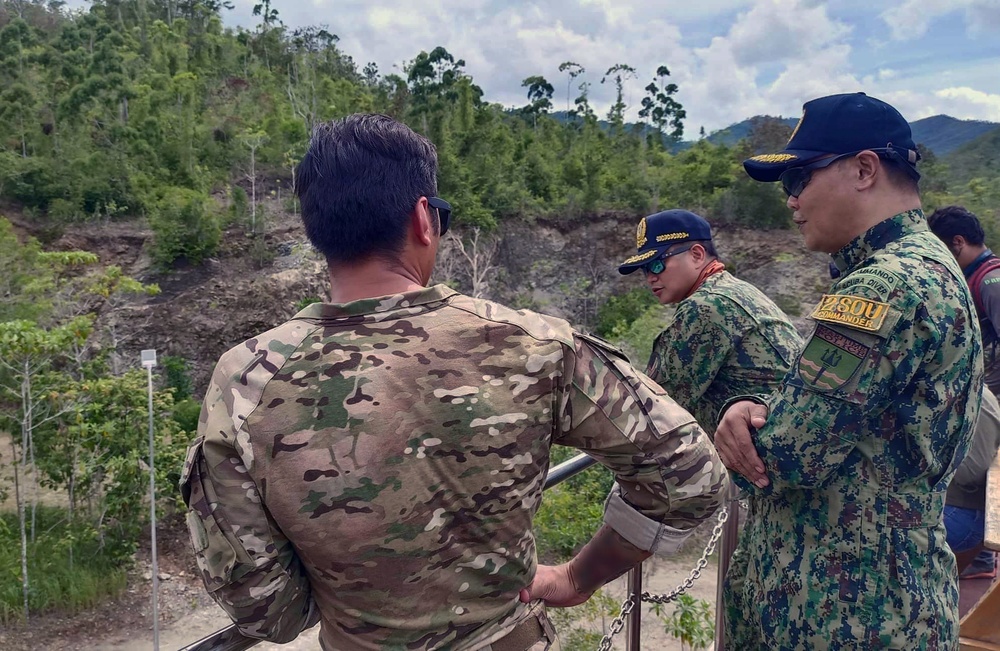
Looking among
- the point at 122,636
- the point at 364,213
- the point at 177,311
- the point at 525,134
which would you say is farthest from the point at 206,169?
the point at 364,213

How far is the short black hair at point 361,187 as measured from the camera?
1.06m

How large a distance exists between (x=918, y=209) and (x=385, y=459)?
132cm

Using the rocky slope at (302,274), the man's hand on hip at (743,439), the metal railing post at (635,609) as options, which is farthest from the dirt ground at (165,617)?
the man's hand on hip at (743,439)

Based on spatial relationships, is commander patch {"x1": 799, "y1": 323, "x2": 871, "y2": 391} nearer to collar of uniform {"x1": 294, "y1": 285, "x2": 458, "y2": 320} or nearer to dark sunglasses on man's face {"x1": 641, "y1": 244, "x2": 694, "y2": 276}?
collar of uniform {"x1": 294, "y1": 285, "x2": 458, "y2": 320}

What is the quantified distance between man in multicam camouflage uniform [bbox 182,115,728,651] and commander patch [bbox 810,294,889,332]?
0.47 meters

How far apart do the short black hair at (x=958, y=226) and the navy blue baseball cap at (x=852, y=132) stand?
206 centimetres

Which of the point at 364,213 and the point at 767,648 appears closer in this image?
the point at 364,213

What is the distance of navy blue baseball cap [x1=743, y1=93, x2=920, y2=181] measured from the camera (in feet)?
4.92

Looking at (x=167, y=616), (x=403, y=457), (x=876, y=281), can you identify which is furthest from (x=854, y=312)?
(x=167, y=616)

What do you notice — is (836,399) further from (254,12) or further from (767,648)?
(254,12)

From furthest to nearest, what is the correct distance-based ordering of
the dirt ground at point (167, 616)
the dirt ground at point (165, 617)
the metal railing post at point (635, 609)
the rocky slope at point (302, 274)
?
1. the rocky slope at point (302, 274)
2. the dirt ground at point (165, 617)
3. the dirt ground at point (167, 616)
4. the metal railing post at point (635, 609)

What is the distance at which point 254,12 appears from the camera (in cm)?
3500

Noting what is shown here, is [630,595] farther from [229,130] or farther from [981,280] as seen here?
[229,130]

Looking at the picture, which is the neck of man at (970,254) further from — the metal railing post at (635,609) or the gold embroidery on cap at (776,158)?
the metal railing post at (635,609)
